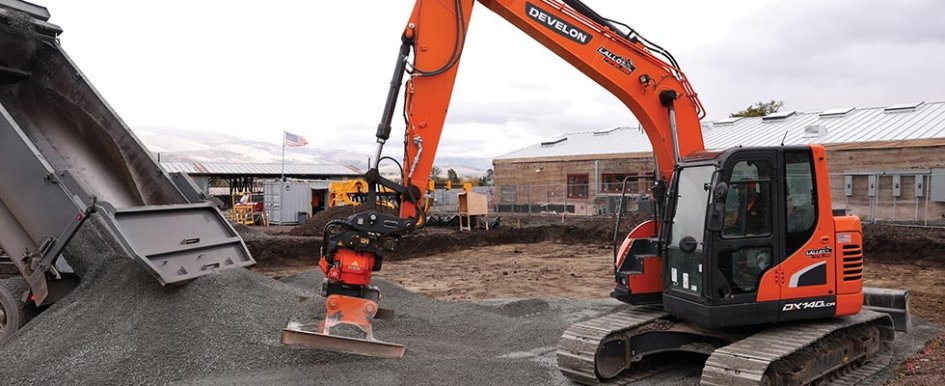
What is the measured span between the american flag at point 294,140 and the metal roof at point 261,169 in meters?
7.44

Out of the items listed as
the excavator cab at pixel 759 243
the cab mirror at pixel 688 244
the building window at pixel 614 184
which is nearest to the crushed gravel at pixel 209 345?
the excavator cab at pixel 759 243

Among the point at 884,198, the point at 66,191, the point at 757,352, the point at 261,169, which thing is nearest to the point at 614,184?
the point at 884,198

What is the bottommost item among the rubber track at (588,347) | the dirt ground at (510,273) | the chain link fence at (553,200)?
the dirt ground at (510,273)

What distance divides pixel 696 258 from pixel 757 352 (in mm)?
863

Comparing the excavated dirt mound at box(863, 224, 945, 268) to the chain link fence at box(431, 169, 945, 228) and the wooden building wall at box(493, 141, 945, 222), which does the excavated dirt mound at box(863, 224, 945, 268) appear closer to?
the chain link fence at box(431, 169, 945, 228)

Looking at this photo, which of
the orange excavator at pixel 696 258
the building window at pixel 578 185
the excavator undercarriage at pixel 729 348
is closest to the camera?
the excavator undercarriage at pixel 729 348

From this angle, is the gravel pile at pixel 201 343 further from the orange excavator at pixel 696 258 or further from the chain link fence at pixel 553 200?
the chain link fence at pixel 553 200

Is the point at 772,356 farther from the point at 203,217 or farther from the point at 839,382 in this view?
the point at 203,217

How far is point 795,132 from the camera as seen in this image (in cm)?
2583

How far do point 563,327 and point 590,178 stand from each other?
2141 cm

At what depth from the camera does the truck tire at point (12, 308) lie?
21.9 feet

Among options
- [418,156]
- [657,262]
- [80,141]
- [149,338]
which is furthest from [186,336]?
[657,262]

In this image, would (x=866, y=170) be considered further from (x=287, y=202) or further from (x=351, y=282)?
(x=287, y=202)

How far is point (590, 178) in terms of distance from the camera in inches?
1136
